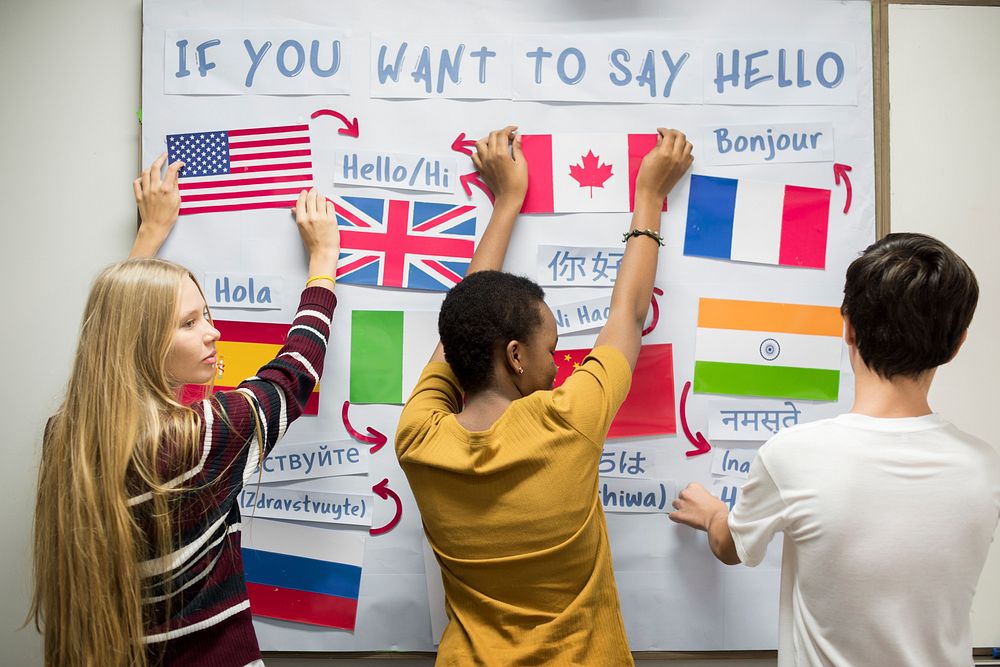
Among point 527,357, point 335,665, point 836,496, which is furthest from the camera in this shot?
point 335,665

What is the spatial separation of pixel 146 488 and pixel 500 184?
77cm

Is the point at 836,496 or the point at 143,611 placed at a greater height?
the point at 836,496

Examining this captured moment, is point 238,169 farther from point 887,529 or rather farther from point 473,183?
point 887,529

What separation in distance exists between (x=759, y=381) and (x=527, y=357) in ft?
1.87

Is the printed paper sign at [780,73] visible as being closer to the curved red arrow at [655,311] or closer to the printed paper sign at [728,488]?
the curved red arrow at [655,311]

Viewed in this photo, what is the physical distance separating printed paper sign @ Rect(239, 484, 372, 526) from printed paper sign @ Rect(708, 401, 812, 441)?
655mm

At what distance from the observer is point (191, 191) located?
1.37 metres

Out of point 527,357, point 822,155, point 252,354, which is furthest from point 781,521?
point 252,354

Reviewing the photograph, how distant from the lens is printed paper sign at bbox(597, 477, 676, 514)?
136cm

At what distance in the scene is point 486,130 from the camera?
1376 millimetres

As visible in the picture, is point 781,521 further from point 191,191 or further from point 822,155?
point 191,191

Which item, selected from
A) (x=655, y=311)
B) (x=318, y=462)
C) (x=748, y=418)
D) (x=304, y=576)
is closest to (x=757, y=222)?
(x=655, y=311)

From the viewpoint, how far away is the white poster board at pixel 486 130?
1.36 metres

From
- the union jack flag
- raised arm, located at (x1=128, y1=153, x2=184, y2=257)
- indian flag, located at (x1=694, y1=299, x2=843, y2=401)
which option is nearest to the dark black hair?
indian flag, located at (x1=694, y1=299, x2=843, y2=401)
